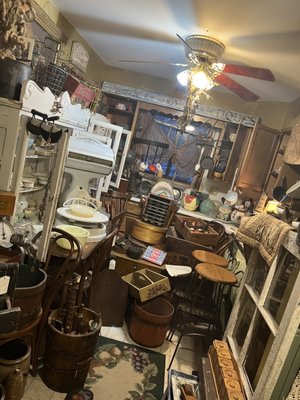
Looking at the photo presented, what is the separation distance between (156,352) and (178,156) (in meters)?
3.05

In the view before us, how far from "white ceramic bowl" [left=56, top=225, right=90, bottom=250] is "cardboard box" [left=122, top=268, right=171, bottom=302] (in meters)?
0.82

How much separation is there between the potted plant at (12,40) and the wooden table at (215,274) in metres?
1.86

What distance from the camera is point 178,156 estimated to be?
4988 millimetres

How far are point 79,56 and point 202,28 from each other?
68.1 inches

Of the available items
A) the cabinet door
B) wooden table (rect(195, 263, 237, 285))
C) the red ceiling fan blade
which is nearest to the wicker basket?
wooden table (rect(195, 263, 237, 285))

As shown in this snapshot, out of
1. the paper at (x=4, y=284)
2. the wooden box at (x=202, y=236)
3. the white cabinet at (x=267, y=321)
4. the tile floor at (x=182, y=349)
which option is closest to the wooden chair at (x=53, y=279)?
the paper at (x=4, y=284)

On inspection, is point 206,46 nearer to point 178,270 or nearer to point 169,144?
point 178,270

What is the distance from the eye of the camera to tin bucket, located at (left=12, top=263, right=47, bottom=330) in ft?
5.20

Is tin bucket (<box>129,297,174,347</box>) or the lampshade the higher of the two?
the lampshade

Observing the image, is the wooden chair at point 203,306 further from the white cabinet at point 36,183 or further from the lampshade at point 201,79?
the lampshade at point 201,79

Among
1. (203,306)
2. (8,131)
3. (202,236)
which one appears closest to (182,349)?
(203,306)

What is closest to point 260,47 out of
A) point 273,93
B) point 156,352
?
point 273,93

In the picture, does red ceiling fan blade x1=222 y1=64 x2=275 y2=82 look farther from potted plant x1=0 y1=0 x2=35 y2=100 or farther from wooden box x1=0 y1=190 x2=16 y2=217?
wooden box x1=0 y1=190 x2=16 y2=217

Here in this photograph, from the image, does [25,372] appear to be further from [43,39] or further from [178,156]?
[178,156]
